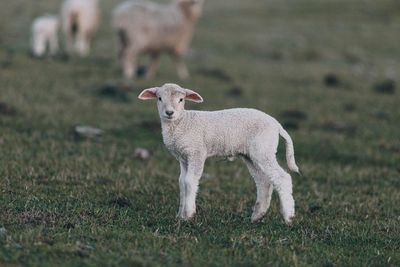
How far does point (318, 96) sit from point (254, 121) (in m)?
13.5

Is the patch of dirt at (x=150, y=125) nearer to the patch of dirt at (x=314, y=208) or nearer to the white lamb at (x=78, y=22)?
the patch of dirt at (x=314, y=208)

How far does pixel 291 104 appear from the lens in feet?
66.8

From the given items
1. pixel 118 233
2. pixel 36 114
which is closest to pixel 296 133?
pixel 36 114

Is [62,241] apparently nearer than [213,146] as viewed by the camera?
Yes

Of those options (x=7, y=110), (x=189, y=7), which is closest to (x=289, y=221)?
(x=7, y=110)

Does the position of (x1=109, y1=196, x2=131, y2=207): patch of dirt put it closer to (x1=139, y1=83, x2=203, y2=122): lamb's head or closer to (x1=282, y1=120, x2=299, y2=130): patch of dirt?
(x1=139, y1=83, x2=203, y2=122): lamb's head

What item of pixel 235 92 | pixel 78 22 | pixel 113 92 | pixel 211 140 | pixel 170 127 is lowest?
pixel 235 92

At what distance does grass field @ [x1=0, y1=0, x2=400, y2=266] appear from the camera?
7.27 metres

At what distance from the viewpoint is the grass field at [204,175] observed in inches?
286

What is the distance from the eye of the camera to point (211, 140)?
28.3 ft

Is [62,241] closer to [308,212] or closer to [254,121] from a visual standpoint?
[254,121]

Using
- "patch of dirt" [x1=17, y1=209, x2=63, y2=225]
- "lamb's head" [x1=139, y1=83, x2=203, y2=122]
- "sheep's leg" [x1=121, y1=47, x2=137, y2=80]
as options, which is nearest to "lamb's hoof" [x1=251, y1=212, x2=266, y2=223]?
"lamb's head" [x1=139, y1=83, x2=203, y2=122]

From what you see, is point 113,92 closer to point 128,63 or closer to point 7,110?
point 128,63

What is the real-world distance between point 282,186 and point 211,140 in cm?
97
